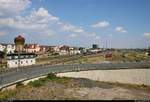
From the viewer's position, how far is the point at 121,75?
226 feet

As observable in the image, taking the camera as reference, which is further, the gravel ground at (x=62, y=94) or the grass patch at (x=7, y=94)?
the gravel ground at (x=62, y=94)

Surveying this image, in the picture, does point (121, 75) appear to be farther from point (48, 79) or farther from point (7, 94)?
point (7, 94)

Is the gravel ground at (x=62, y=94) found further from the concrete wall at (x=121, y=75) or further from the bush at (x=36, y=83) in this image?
the concrete wall at (x=121, y=75)

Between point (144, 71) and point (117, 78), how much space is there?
7.57m

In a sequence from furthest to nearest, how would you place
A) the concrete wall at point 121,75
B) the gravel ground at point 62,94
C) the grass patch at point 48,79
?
the concrete wall at point 121,75 → the grass patch at point 48,79 → the gravel ground at point 62,94

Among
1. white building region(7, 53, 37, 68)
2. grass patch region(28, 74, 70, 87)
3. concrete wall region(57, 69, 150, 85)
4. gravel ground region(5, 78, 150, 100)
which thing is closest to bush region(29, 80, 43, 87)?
grass patch region(28, 74, 70, 87)

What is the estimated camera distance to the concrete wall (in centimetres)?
6706

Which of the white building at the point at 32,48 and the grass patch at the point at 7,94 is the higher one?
the white building at the point at 32,48

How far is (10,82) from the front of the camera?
42.8 m

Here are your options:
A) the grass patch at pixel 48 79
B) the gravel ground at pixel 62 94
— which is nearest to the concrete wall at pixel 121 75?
the grass patch at pixel 48 79

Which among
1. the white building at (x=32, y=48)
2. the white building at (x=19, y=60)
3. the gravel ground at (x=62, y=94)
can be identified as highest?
the white building at (x=32, y=48)

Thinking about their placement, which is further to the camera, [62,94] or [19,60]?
[19,60]

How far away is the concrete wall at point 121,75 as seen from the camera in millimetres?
67062

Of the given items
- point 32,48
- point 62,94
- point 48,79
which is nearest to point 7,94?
point 62,94
